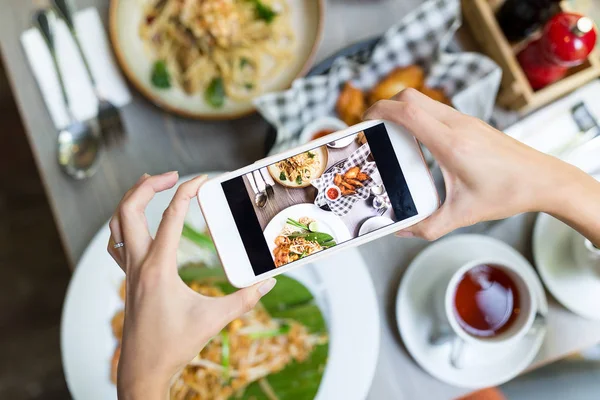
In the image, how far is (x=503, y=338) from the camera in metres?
0.71

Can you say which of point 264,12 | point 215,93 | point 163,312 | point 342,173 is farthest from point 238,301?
point 264,12

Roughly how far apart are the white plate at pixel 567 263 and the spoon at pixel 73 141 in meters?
0.77

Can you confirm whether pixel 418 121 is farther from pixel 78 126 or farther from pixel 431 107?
pixel 78 126

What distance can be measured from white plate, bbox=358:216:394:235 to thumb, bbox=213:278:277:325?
0.40ft

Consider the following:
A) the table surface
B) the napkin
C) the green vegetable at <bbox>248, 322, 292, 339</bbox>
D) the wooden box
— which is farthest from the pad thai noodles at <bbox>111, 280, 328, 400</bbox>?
the wooden box

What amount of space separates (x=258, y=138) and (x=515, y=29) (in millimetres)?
478

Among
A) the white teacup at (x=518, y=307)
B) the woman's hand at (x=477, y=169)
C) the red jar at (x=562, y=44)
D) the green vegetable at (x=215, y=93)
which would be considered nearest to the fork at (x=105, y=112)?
the green vegetable at (x=215, y=93)

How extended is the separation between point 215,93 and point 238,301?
429 mm

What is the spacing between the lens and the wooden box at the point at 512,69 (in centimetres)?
81

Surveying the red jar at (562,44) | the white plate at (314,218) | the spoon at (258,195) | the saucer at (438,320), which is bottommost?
the saucer at (438,320)

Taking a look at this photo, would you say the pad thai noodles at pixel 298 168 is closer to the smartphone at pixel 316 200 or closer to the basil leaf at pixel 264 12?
the smartphone at pixel 316 200

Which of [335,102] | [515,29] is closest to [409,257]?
[335,102]

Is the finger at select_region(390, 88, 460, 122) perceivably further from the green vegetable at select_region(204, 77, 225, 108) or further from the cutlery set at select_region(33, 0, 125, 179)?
the cutlery set at select_region(33, 0, 125, 179)

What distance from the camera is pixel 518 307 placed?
73cm
